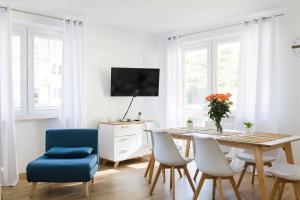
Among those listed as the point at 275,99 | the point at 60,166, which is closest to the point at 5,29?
the point at 60,166

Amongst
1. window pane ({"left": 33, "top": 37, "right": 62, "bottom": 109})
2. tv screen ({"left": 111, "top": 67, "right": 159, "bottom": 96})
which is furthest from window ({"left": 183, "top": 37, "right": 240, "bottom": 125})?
window pane ({"left": 33, "top": 37, "right": 62, "bottom": 109})

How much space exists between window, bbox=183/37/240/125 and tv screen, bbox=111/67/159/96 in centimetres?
76

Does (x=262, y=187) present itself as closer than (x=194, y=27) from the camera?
Yes

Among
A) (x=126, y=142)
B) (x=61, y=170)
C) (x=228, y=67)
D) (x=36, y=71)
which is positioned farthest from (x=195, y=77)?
(x=61, y=170)

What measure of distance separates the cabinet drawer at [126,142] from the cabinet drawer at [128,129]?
0.07 metres

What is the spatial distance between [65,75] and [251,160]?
3.05 m

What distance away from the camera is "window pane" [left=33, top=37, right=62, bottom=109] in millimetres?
4500

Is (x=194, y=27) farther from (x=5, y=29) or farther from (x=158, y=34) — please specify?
(x=5, y=29)

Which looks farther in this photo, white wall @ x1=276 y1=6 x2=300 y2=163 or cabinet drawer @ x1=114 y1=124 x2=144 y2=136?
cabinet drawer @ x1=114 y1=124 x2=144 y2=136

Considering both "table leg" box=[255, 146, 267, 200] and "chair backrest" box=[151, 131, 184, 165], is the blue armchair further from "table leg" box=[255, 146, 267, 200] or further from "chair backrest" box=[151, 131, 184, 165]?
"table leg" box=[255, 146, 267, 200]

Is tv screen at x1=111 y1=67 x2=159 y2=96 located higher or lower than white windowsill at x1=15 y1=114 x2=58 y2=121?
higher

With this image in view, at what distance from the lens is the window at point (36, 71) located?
4277 mm

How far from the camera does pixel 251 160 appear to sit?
11.7 ft

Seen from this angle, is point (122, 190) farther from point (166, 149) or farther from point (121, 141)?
point (121, 141)
